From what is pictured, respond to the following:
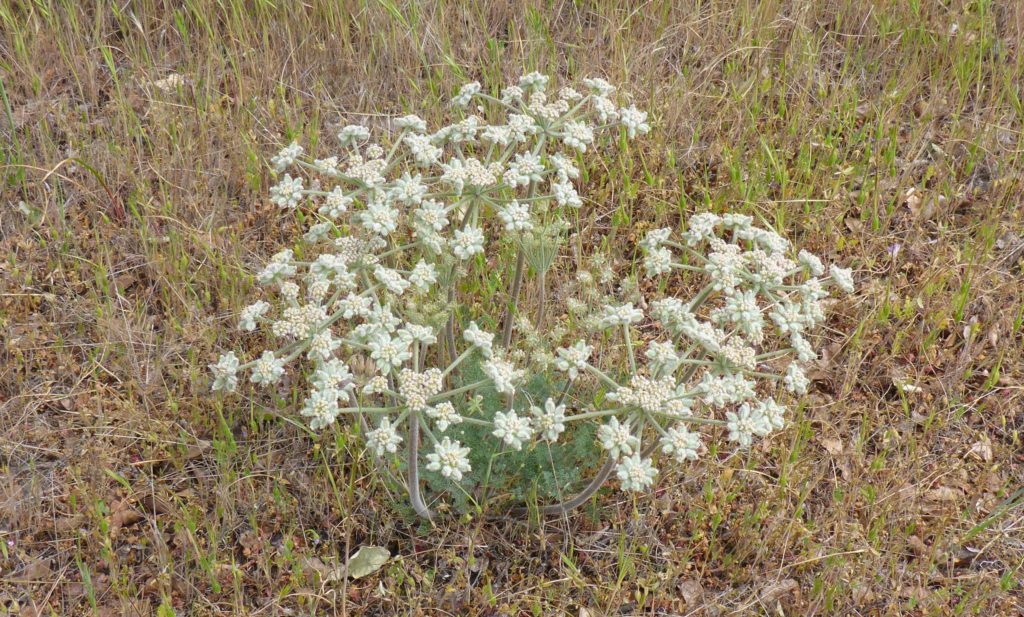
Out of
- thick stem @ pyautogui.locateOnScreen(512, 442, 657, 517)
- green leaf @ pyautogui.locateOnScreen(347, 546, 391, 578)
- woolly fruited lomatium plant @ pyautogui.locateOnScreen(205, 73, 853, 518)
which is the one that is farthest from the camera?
green leaf @ pyautogui.locateOnScreen(347, 546, 391, 578)

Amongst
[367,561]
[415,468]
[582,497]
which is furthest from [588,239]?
[367,561]

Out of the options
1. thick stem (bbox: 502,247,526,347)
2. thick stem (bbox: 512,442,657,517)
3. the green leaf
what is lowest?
the green leaf

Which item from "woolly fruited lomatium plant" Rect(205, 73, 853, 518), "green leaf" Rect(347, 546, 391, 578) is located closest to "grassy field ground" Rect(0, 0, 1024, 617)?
"green leaf" Rect(347, 546, 391, 578)

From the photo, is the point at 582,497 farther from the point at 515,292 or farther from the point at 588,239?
the point at 588,239

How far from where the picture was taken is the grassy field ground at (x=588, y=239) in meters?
3.10

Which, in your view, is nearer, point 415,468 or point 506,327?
point 415,468

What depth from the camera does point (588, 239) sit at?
13.6ft

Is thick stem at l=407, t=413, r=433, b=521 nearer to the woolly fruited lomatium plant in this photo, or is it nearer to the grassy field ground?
the woolly fruited lomatium plant

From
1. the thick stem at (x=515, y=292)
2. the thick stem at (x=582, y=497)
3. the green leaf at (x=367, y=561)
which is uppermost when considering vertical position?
the thick stem at (x=515, y=292)

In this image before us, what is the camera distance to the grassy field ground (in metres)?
3.10

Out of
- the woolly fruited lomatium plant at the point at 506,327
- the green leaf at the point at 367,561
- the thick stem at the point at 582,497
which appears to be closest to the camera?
the woolly fruited lomatium plant at the point at 506,327

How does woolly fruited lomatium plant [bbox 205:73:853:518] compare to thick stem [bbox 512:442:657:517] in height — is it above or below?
above

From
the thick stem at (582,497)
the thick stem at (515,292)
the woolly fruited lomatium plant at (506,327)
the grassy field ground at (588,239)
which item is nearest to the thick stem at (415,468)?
the woolly fruited lomatium plant at (506,327)

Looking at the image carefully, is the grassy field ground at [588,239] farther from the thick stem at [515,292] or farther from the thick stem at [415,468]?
the thick stem at [515,292]
